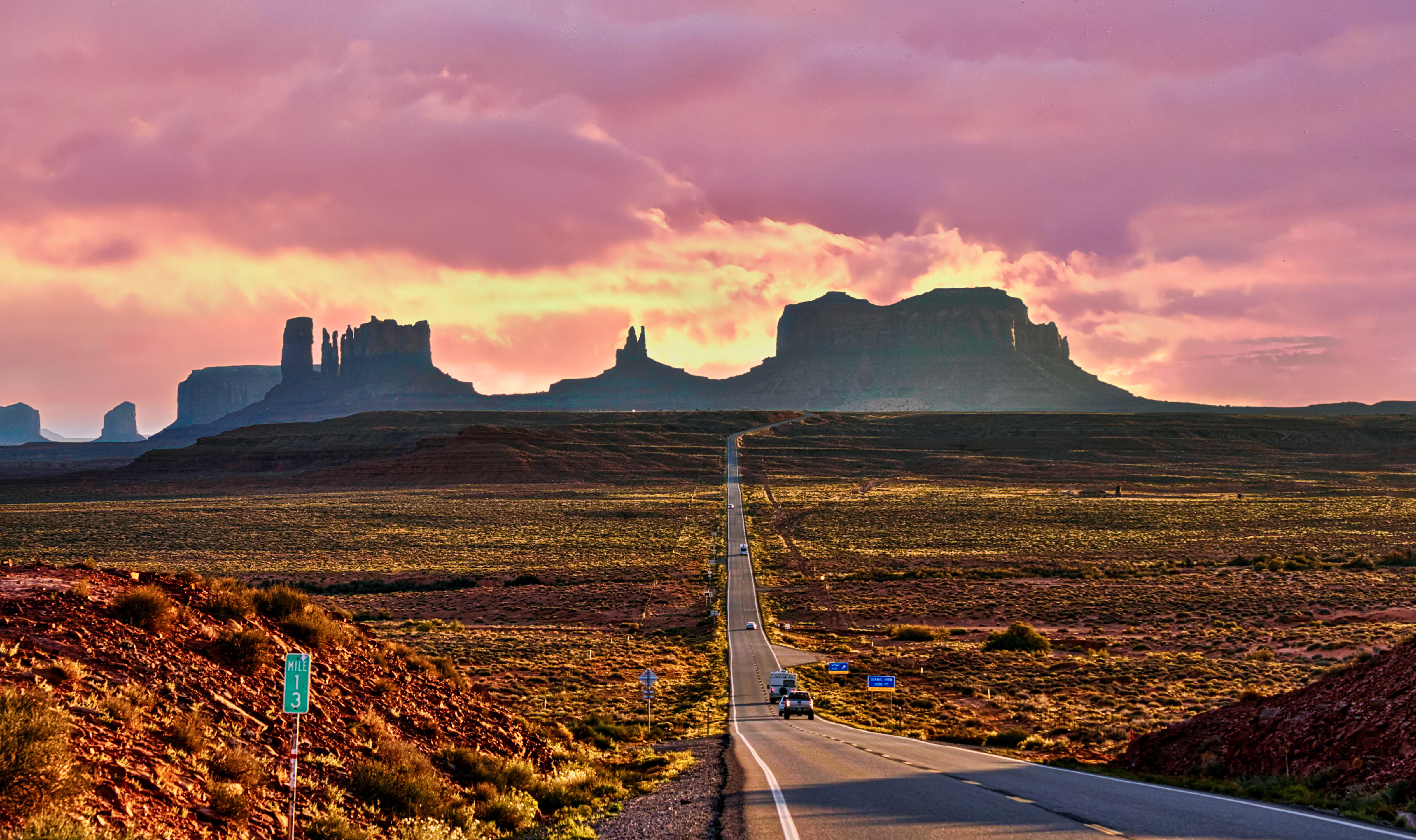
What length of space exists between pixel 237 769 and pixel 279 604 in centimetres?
Answer: 559

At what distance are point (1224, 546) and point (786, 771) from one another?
7169cm

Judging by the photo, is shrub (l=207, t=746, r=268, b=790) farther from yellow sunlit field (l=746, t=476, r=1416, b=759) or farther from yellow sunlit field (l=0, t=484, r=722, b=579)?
yellow sunlit field (l=0, t=484, r=722, b=579)

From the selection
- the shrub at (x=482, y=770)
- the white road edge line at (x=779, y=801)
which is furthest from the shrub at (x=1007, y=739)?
the shrub at (x=482, y=770)

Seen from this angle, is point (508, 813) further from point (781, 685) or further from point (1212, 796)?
point (781, 685)

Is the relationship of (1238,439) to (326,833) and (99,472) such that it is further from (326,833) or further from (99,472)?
(99,472)

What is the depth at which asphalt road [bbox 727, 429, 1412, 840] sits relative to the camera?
10078 millimetres

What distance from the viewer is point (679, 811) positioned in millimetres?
12523

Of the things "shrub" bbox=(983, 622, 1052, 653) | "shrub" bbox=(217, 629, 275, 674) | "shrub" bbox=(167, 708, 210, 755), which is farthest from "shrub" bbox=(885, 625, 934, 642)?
"shrub" bbox=(167, 708, 210, 755)

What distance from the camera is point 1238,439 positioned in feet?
601

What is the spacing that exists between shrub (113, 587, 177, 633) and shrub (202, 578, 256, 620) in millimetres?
1276

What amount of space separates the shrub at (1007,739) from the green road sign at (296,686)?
17.9 m

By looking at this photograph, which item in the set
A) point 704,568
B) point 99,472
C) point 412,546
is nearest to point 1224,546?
point 704,568

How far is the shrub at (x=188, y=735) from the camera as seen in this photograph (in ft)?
31.0

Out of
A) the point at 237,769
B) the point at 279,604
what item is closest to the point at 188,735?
the point at 237,769
